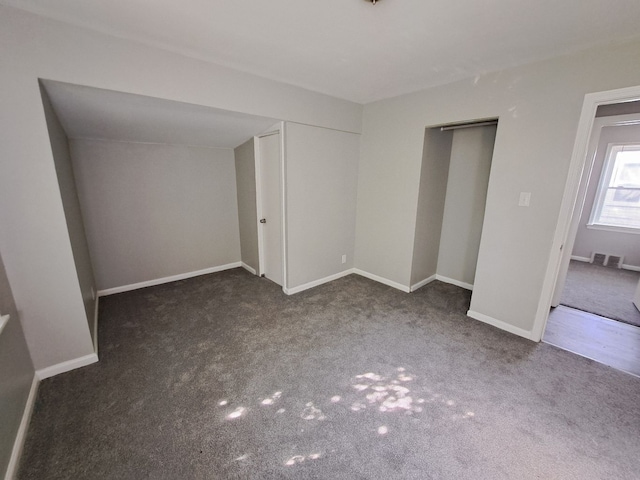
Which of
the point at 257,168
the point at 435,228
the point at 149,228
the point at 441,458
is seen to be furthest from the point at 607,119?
the point at 149,228

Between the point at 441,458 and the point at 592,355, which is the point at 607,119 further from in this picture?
the point at 441,458

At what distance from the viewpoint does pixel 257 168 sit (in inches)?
132

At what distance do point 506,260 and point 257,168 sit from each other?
2.94 m

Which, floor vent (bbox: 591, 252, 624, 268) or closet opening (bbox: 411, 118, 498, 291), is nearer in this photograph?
closet opening (bbox: 411, 118, 498, 291)

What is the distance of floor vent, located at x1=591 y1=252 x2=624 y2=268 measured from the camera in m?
4.34

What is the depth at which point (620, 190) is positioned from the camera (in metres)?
4.30

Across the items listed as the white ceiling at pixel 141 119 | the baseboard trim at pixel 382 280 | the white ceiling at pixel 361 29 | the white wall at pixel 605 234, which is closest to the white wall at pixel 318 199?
the baseboard trim at pixel 382 280

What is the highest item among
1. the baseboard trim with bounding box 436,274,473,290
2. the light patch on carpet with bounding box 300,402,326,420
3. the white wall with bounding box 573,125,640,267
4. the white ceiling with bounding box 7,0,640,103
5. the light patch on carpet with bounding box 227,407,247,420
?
the white ceiling with bounding box 7,0,640,103

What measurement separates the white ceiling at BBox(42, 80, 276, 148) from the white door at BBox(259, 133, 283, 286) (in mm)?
218

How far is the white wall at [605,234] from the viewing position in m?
4.15

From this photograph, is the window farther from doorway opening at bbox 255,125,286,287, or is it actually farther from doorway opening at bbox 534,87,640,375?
doorway opening at bbox 255,125,286,287

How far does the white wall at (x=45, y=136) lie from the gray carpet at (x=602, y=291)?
467 cm

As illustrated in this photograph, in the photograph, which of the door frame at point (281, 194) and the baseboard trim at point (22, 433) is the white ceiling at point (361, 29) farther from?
the baseboard trim at point (22, 433)

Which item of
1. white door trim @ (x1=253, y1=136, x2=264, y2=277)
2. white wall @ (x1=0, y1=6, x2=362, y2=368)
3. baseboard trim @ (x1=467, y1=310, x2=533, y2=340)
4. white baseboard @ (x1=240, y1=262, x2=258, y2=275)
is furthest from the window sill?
white wall @ (x1=0, y1=6, x2=362, y2=368)
